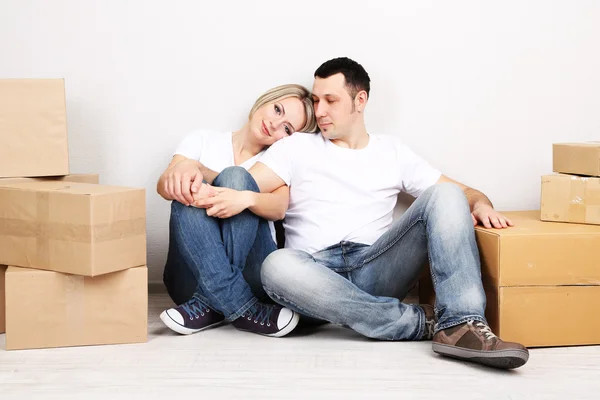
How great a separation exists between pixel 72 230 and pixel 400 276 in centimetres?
92

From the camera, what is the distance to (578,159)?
212 cm

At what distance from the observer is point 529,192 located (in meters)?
2.64

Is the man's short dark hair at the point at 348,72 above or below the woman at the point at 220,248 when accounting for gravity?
above

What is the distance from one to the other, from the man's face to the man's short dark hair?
0.04 feet

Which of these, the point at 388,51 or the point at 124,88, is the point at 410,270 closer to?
the point at 388,51

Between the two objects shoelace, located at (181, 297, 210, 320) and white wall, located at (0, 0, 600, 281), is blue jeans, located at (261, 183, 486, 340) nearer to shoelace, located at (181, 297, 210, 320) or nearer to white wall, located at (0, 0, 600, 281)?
shoelace, located at (181, 297, 210, 320)

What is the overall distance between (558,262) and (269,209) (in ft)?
2.70

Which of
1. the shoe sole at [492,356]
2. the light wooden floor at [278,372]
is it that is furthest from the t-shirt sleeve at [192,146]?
the shoe sole at [492,356]

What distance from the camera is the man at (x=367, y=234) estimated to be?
1.93 meters

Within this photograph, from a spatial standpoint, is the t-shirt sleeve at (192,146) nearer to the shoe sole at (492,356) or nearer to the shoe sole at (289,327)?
the shoe sole at (289,327)

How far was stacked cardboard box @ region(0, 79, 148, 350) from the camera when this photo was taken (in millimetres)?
1912

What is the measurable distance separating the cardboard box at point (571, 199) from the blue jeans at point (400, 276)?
1.01 feet

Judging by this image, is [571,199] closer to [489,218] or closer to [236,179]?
[489,218]

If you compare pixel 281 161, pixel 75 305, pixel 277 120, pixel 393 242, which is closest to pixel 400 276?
pixel 393 242
